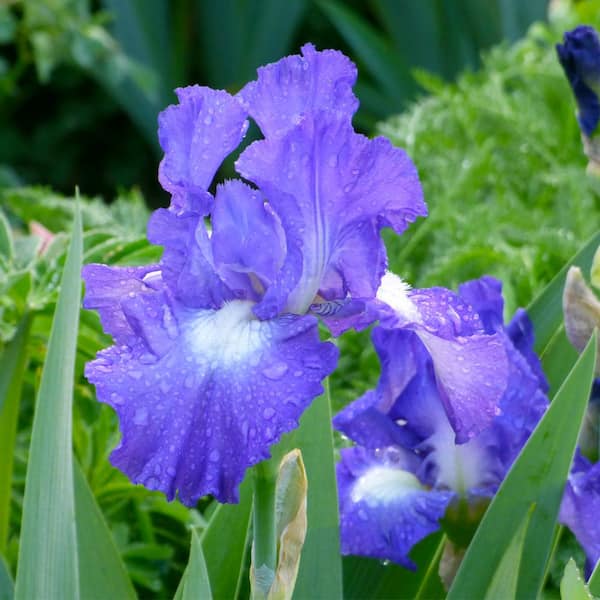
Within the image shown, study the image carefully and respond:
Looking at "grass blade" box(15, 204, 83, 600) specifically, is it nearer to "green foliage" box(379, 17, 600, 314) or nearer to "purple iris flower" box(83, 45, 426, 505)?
"purple iris flower" box(83, 45, 426, 505)

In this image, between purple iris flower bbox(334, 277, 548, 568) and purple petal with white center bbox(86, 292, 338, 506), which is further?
purple iris flower bbox(334, 277, 548, 568)

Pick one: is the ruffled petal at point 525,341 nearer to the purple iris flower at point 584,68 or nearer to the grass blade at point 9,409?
the purple iris flower at point 584,68

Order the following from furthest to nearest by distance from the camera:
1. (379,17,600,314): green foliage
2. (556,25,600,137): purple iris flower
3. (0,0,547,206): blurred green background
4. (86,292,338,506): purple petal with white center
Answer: (0,0,547,206): blurred green background < (379,17,600,314): green foliage < (556,25,600,137): purple iris flower < (86,292,338,506): purple petal with white center

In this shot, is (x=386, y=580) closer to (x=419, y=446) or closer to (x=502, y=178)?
(x=419, y=446)

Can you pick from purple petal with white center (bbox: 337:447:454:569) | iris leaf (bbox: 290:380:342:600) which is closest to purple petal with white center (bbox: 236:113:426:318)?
iris leaf (bbox: 290:380:342:600)

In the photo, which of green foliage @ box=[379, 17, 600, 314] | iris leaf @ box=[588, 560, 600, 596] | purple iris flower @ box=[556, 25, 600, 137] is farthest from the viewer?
green foliage @ box=[379, 17, 600, 314]

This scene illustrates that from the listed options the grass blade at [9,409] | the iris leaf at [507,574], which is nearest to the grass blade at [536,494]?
the iris leaf at [507,574]

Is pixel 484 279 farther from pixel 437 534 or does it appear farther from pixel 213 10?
pixel 213 10

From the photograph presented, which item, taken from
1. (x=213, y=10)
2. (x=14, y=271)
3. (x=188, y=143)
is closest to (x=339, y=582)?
(x=188, y=143)
